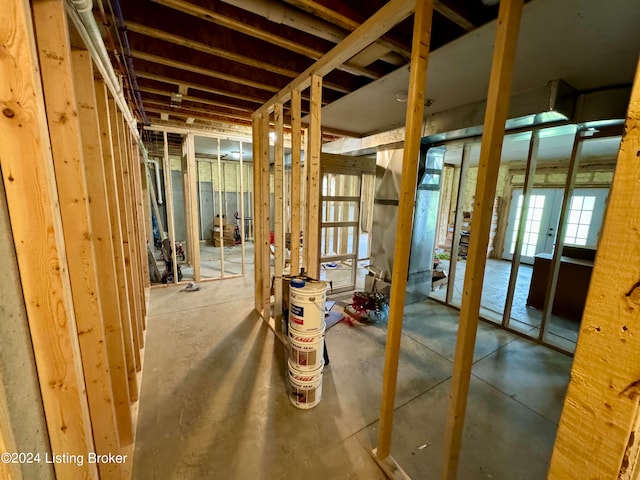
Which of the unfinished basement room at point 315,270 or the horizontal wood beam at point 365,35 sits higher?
the horizontal wood beam at point 365,35

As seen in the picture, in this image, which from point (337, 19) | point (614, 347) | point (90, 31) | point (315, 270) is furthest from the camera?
point (315, 270)

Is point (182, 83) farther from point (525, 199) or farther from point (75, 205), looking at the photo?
point (525, 199)

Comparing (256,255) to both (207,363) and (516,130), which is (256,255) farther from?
(516,130)

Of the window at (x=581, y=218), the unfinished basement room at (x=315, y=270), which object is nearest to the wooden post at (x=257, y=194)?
the unfinished basement room at (x=315, y=270)

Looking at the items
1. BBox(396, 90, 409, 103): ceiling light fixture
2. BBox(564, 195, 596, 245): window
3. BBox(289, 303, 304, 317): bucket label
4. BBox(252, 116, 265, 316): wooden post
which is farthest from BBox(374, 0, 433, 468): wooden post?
BBox(564, 195, 596, 245): window

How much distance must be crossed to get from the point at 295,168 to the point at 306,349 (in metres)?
1.48

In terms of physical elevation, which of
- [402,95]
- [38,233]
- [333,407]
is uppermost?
[402,95]

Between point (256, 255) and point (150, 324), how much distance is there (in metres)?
1.50

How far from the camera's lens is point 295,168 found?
224cm

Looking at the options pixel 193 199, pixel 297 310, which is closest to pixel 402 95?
pixel 297 310

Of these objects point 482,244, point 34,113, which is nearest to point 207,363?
point 34,113

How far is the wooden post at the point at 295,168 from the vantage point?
2.21m

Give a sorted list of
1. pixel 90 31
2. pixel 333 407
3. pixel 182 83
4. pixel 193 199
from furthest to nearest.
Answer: pixel 193 199 → pixel 182 83 → pixel 333 407 → pixel 90 31

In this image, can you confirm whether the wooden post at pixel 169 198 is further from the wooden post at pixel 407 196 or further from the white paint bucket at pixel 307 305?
the wooden post at pixel 407 196
